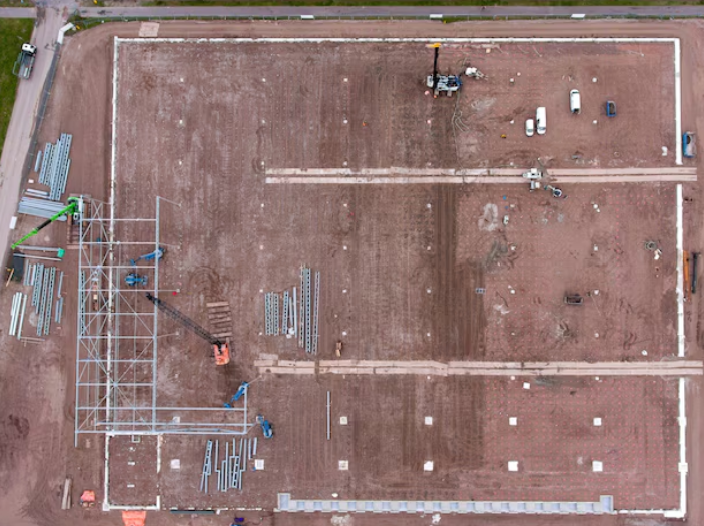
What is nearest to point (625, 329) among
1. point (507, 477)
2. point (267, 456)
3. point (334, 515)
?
point (507, 477)

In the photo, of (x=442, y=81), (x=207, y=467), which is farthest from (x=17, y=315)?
(x=442, y=81)

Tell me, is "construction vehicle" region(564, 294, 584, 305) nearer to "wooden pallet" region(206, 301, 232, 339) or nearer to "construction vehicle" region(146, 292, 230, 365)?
"wooden pallet" region(206, 301, 232, 339)

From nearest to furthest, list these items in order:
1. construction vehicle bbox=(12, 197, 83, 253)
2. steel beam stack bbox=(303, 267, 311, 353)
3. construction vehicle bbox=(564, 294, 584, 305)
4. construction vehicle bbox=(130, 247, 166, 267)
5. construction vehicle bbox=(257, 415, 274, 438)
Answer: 1. construction vehicle bbox=(564, 294, 584, 305)
2. construction vehicle bbox=(257, 415, 274, 438)
3. construction vehicle bbox=(130, 247, 166, 267)
4. steel beam stack bbox=(303, 267, 311, 353)
5. construction vehicle bbox=(12, 197, 83, 253)

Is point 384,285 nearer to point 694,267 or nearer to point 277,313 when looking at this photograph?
point 277,313

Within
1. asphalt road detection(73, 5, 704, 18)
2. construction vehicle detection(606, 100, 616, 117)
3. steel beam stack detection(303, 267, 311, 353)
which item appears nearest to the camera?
construction vehicle detection(606, 100, 616, 117)

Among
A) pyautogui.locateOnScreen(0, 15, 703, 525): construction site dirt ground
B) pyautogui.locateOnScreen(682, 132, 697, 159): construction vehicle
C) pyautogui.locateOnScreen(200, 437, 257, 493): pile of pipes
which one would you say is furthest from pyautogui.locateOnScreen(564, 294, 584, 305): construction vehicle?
pyautogui.locateOnScreen(200, 437, 257, 493): pile of pipes
